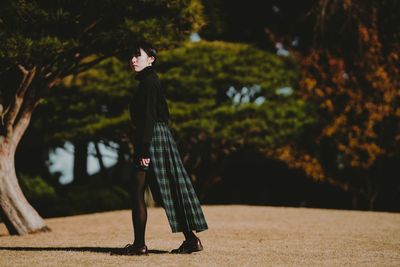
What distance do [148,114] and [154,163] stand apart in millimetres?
456

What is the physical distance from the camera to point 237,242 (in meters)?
6.90

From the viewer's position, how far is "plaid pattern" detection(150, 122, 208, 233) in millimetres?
5461

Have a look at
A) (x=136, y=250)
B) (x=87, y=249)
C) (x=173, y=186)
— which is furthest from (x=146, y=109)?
(x=87, y=249)

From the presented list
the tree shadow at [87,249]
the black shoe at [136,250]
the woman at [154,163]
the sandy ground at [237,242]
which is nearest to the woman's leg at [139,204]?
the woman at [154,163]

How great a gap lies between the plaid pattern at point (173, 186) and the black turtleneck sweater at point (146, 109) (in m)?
0.14

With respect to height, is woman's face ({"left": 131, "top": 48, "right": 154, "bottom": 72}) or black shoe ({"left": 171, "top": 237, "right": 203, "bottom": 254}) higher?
woman's face ({"left": 131, "top": 48, "right": 154, "bottom": 72})

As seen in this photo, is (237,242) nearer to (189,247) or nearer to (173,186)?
(189,247)

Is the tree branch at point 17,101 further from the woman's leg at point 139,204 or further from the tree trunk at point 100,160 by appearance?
the tree trunk at point 100,160

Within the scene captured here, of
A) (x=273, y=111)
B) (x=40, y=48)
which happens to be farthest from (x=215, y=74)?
(x=40, y=48)

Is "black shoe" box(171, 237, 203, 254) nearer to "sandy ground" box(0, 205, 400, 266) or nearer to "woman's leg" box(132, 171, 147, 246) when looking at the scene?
"sandy ground" box(0, 205, 400, 266)

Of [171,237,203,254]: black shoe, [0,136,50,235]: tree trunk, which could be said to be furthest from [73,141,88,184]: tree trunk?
[171,237,203,254]: black shoe

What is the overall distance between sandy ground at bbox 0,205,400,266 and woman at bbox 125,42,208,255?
324 mm

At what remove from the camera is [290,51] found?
1780 cm

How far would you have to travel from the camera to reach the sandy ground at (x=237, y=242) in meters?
5.30
